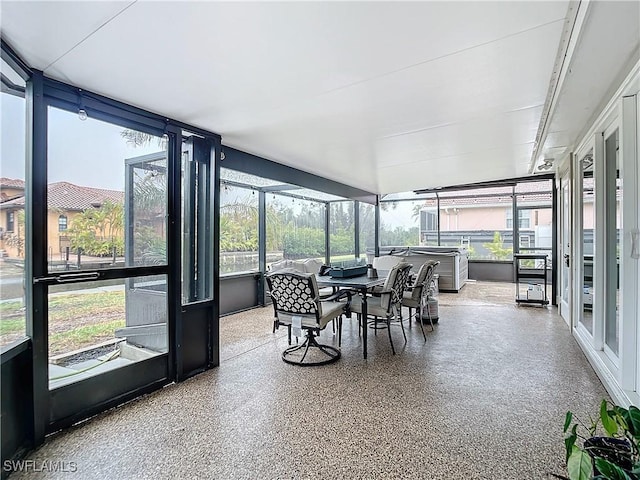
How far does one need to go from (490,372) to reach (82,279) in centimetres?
334

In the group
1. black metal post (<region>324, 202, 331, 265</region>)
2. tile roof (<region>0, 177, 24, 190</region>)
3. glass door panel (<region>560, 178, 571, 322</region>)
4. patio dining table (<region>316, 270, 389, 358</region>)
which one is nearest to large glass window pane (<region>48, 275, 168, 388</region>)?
tile roof (<region>0, 177, 24, 190</region>)

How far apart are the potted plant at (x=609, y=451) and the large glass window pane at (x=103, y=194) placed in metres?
2.76

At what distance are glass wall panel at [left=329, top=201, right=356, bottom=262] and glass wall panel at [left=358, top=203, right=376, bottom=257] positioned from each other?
0.35 m

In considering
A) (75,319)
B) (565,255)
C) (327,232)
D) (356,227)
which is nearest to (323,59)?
(75,319)

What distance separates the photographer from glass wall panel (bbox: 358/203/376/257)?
8.75m

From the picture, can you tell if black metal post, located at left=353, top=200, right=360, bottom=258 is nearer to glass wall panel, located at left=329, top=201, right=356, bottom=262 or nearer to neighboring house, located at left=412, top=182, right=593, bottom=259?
glass wall panel, located at left=329, top=201, right=356, bottom=262

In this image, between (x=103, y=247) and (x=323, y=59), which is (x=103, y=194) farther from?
(x=323, y=59)

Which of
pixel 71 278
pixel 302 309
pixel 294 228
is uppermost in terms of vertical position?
pixel 294 228

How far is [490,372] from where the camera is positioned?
3113mm

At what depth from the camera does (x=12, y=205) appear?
194 centimetres

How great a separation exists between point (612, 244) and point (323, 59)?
9.26 ft

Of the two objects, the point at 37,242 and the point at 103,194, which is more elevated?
the point at 103,194

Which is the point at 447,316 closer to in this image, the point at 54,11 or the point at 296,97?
the point at 296,97

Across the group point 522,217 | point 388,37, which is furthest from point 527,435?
point 522,217
